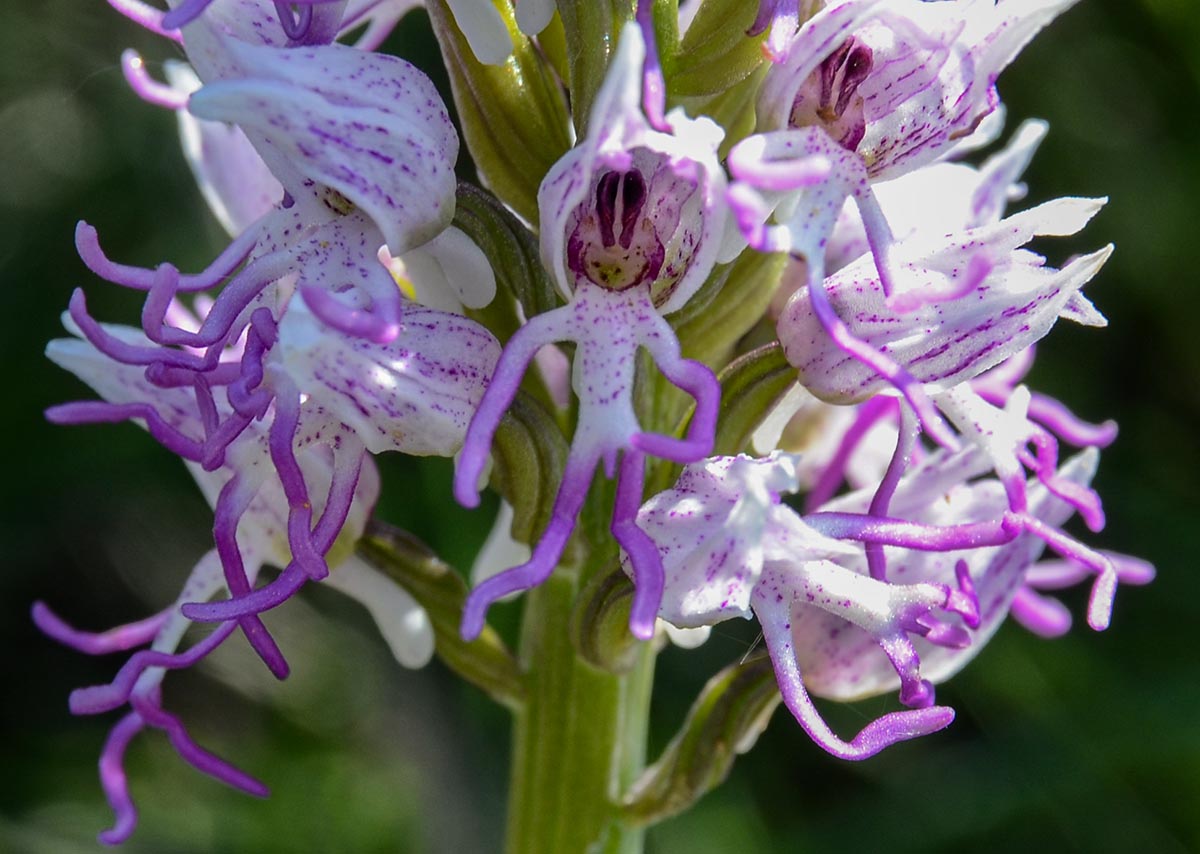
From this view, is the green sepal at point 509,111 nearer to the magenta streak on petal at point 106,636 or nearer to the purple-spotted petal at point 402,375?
the purple-spotted petal at point 402,375

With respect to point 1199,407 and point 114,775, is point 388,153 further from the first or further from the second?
point 1199,407

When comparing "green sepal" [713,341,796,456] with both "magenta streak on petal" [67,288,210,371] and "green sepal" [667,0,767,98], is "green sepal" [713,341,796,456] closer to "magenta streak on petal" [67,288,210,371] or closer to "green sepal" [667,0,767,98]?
"green sepal" [667,0,767,98]

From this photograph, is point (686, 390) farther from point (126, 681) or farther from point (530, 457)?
point (126, 681)

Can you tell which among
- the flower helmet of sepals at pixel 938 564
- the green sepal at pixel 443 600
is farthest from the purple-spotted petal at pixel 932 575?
the green sepal at pixel 443 600

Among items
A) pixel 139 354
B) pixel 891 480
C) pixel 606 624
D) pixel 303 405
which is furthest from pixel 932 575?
pixel 139 354

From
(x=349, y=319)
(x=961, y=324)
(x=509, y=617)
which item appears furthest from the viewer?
(x=509, y=617)

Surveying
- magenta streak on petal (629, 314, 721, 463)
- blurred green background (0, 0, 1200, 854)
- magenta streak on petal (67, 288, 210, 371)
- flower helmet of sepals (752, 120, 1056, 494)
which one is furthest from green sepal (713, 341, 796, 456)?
blurred green background (0, 0, 1200, 854)
